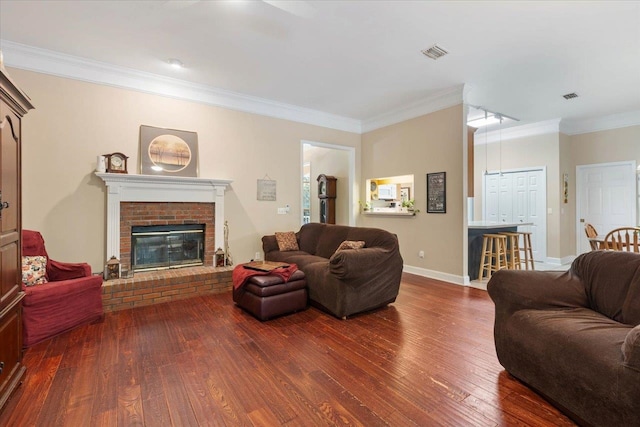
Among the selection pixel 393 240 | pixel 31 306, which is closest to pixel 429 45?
pixel 393 240

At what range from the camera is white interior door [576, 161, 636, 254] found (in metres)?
5.75

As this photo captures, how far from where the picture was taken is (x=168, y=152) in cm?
430

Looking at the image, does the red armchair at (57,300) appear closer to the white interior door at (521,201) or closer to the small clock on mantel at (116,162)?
the small clock on mantel at (116,162)

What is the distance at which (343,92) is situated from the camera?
186 inches

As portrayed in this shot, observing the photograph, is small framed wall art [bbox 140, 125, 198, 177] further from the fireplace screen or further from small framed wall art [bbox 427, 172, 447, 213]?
small framed wall art [bbox 427, 172, 447, 213]

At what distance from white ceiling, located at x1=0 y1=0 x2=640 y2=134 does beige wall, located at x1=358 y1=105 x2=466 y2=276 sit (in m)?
0.57

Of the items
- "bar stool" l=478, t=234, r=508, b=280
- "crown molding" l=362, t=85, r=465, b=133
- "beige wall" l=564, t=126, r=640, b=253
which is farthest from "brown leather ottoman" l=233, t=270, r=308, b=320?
"beige wall" l=564, t=126, r=640, b=253

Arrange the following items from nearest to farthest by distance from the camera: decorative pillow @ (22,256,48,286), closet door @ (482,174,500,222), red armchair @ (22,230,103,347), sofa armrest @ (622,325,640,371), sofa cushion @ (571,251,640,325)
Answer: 1. sofa armrest @ (622,325,640,371)
2. sofa cushion @ (571,251,640,325)
3. red armchair @ (22,230,103,347)
4. decorative pillow @ (22,256,48,286)
5. closet door @ (482,174,500,222)

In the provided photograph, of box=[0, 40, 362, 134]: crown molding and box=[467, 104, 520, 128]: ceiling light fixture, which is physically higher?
box=[467, 104, 520, 128]: ceiling light fixture

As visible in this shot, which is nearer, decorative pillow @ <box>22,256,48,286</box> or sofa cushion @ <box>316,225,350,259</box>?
decorative pillow @ <box>22,256,48,286</box>

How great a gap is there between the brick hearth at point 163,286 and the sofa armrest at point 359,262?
1.91m

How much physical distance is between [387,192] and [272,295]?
3.67 meters

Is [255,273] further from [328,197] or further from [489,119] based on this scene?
[489,119]

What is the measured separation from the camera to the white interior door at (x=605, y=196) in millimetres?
5746
